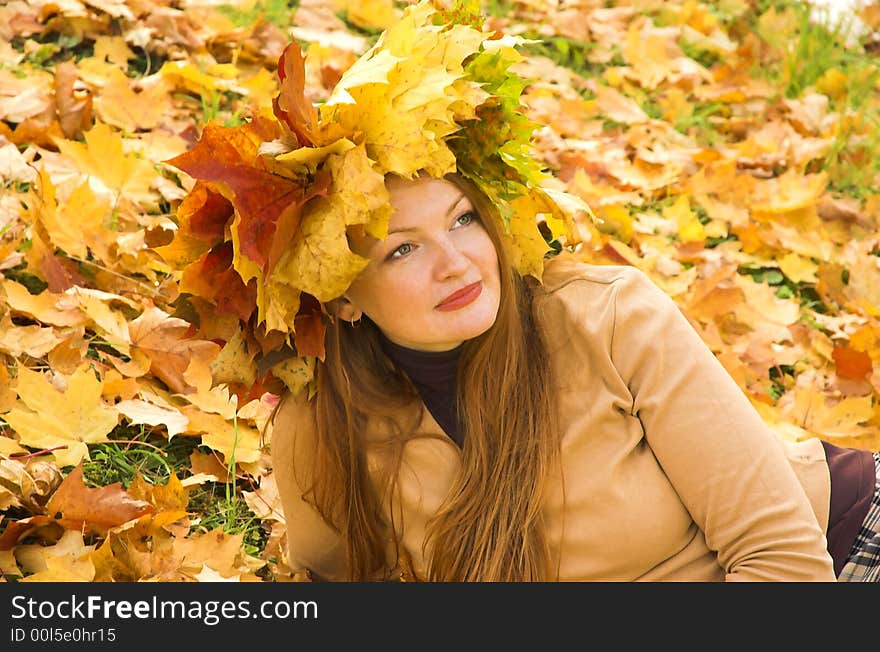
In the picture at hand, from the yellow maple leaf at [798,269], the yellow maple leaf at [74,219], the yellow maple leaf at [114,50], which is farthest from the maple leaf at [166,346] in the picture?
the yellow maple leaf at [798,269]

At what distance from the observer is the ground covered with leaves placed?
208 centimetres

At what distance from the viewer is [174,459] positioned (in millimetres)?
2334

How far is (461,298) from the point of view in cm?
172

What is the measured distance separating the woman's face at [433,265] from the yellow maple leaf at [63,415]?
0.71 metres

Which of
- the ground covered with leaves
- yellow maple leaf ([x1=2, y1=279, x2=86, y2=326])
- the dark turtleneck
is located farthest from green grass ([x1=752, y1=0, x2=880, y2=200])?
yellow maple leaf ([x1=2, y1=279, x2=86, y2=326])

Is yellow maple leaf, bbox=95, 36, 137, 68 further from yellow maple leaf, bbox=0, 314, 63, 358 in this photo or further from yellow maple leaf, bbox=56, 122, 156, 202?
yellow maple leaf, bbox=0, 314, 63, 358

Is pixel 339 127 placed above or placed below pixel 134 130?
above

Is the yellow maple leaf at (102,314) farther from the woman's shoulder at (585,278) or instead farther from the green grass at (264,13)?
the green grass at (264,13)

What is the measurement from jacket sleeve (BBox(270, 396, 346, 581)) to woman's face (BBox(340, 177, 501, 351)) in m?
0.32

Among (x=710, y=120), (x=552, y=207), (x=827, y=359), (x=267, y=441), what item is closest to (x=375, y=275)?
(x=552, y=207)

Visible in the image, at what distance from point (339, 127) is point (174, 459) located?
1013 millimetres

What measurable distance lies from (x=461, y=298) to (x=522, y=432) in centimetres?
28
